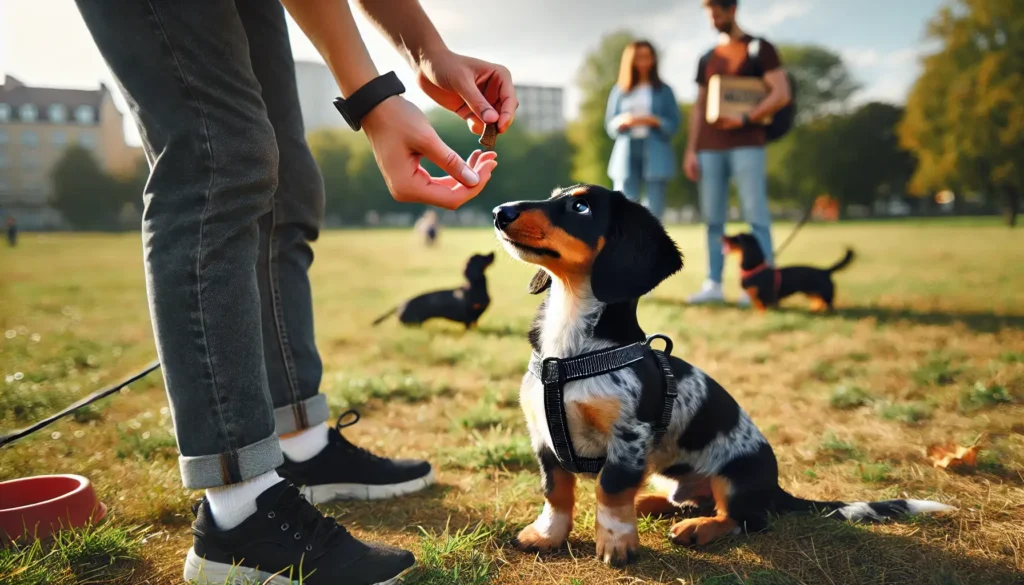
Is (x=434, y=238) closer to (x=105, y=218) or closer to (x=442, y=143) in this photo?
(x=105, y=218)

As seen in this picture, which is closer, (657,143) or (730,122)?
(730,122)

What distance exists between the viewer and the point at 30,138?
779 cm

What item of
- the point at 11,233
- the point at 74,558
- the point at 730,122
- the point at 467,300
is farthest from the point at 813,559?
the point at 11,233

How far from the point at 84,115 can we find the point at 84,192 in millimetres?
3631

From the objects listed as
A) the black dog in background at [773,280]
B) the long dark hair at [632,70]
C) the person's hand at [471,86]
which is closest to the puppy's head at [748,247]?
the black dog in background at [773,280]

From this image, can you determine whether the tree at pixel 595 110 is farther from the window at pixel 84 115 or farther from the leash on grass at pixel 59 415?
the leash on grass at pixel 59 415

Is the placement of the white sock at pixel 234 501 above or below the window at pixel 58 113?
below

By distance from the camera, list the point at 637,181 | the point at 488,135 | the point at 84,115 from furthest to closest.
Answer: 1. the point at 637,181
2. the point at 84,115
3. the point at 488,135

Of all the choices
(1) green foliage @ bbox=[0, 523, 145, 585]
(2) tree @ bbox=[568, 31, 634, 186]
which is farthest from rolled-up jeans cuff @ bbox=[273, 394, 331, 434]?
(2) tree @ bbox=[568, 31, 634, 186]

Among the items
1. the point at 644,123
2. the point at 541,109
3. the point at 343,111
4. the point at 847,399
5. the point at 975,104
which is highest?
the point at 541,109

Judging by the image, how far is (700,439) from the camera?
83.7 inches

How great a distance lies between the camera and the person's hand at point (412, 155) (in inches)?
68.4

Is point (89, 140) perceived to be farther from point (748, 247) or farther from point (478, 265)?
point (748, 247)

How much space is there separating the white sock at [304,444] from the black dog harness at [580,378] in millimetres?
1027
